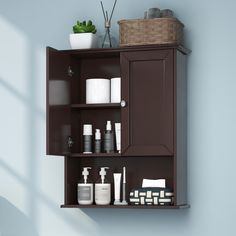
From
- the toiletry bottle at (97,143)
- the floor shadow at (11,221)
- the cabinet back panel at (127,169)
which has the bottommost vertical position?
the floor shadow at (11,221)

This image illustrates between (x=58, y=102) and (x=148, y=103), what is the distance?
1.16ft

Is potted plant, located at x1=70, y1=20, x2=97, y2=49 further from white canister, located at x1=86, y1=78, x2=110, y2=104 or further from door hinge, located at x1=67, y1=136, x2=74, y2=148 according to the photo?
door hinge, located at x1=67, y1=136, x2=74, y2=148

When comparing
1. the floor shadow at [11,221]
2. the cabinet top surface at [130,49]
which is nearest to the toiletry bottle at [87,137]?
the cabinet top surface at [130,49]

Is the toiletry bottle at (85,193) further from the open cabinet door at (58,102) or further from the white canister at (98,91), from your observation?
the white canister at (98,91)

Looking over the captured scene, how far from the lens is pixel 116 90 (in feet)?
9.48

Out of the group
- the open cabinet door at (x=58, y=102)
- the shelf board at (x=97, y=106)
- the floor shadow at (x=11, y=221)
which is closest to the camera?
the open cabinet door at (x=58, y=102)

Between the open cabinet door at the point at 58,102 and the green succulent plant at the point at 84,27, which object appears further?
the green succulent plant at the point at 84,27

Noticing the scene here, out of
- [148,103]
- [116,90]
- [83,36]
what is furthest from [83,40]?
[148,103]

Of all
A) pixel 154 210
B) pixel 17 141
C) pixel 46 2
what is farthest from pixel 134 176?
pixel 46 2

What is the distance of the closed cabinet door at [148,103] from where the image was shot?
9.11ft

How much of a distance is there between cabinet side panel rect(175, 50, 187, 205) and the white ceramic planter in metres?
0.37

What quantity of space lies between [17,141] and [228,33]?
40.1 inches

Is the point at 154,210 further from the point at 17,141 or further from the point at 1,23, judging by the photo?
the point at 1,23

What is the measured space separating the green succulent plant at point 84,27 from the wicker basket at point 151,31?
0.52 feet
